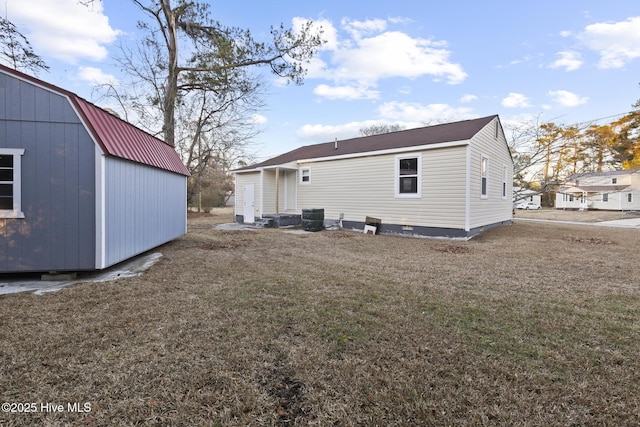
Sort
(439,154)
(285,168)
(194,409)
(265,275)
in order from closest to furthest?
1. (194,409)
2. (265,275)
3. (439,154)
4. (285,168)

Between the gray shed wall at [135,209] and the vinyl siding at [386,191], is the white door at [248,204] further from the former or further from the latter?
the gray shed wall at [135,209]

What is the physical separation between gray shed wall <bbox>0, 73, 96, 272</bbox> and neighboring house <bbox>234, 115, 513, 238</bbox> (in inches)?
354

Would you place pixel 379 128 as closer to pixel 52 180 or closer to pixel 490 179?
pixel 490 179

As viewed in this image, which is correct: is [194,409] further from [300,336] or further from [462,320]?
[462,320]

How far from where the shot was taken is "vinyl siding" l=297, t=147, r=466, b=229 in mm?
9703

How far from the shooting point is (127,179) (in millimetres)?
5555

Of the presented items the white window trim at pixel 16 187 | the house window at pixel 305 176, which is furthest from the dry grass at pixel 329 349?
the house window at pixel 305 176

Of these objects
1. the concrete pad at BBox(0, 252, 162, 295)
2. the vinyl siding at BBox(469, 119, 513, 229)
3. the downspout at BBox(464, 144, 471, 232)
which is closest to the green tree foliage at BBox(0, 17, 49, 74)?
the concrete pad at BBox(0, 252, 162, 295)

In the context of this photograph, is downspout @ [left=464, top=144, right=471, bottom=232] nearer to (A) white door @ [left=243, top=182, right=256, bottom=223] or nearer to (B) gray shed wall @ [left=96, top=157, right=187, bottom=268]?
(B) gray shed wall @ [left=96, top=157, right=187, bottom=268]

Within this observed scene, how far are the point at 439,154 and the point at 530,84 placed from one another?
10539 mm

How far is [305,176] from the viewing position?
14281mm

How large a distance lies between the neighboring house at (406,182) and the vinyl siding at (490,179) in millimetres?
34

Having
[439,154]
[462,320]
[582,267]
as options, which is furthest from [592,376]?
[439,154]

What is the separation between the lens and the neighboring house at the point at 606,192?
92.5 ft
